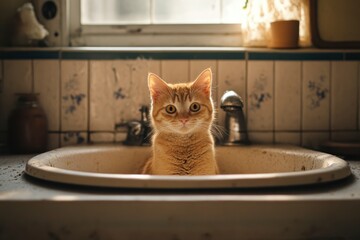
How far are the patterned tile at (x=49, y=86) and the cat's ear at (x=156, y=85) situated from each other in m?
0.53

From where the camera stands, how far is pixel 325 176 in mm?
1106

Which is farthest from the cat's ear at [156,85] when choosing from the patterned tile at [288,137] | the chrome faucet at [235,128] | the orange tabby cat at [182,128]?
the patterned tile at [288,137]

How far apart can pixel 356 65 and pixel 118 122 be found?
109 centimetres

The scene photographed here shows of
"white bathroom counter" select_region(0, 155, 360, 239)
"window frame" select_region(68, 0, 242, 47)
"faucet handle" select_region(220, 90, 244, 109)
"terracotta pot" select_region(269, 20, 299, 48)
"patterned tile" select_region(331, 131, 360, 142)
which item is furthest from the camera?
"window frame" select_region(68, 0, 242, 47)

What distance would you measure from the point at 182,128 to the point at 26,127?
70 centimetres

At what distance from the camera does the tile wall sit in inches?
75.4

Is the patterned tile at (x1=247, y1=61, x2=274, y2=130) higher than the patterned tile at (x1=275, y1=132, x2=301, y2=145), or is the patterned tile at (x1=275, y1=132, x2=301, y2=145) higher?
the patterned tile at (x1=247, y1=61, x2=274, y2=130)

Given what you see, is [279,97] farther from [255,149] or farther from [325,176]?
[325,176]

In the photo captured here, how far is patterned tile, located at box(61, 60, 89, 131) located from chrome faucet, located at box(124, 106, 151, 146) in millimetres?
217

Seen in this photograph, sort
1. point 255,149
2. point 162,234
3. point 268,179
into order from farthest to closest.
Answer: point 255,149 < point 268,179 < point 162,234

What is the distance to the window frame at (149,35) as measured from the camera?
2115mm

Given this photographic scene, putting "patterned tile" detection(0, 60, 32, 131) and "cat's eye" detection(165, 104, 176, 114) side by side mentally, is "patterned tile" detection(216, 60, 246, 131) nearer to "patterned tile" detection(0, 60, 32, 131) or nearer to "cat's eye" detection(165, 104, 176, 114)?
"cat's eye" detection(165, 104, 176, 114)

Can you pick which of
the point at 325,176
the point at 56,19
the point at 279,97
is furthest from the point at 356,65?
the point at 56,19

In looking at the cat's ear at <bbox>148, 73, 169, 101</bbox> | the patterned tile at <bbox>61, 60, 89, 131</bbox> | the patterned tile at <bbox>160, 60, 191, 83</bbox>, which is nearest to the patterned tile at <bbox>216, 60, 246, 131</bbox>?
the patterned tile at <bbox>160, 60, 191, 83</bbox>
